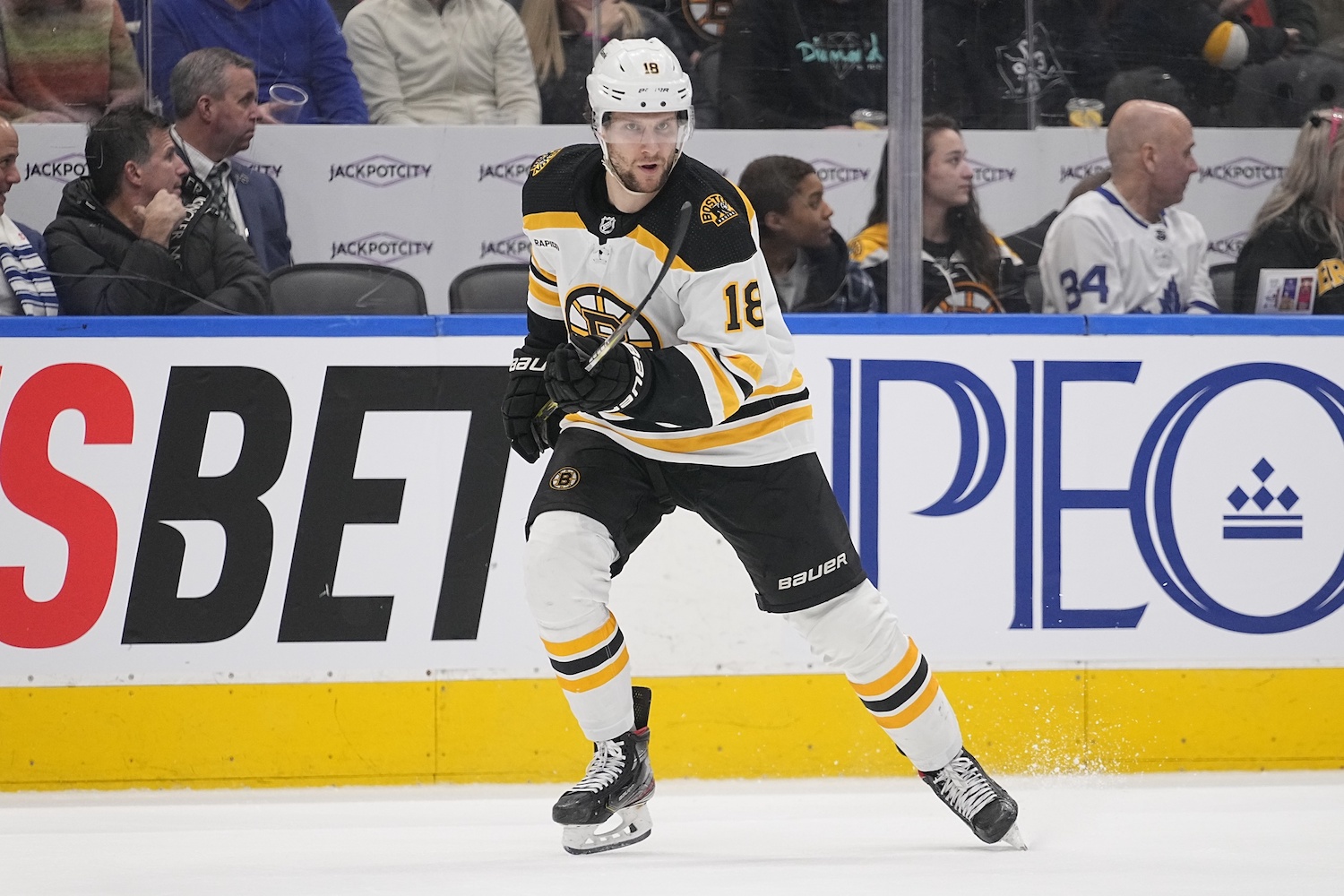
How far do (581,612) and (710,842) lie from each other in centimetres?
57

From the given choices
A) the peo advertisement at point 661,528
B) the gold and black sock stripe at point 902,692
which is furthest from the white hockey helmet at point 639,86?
the peo advertisement at point 661,528

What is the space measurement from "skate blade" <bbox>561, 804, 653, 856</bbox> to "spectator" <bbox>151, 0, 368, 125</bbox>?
1.89 meters

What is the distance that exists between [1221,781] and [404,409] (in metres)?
2.09

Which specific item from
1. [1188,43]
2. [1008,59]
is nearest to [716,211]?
[1008,59]

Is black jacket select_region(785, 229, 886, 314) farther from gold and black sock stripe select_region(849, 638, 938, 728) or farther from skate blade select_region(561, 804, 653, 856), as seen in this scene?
skate blade select_region(561, 804, 653, 856)

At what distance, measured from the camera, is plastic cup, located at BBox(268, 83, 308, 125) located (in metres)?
3.69

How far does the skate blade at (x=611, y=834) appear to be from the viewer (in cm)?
270

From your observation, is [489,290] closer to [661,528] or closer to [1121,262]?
[661,528]

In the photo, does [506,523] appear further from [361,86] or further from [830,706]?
[361,86]

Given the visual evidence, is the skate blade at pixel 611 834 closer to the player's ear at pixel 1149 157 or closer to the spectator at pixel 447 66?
the spectator at pixel 447 66

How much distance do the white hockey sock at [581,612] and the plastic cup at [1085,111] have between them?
191 cm

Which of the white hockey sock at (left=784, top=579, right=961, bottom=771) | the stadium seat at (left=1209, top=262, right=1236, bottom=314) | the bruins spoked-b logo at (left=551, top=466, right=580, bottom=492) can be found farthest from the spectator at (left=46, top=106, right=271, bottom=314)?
the stadium seat at (left=1209, top=262, right=1236, bottom=314)

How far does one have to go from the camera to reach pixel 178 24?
364 cm

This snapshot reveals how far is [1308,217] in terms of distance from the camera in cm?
386
